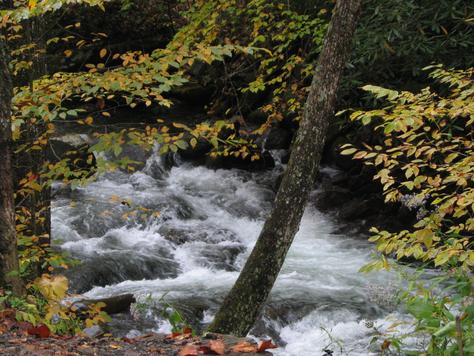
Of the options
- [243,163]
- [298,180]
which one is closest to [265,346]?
[298,180]

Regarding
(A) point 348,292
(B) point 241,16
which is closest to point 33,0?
(A) point 348,292

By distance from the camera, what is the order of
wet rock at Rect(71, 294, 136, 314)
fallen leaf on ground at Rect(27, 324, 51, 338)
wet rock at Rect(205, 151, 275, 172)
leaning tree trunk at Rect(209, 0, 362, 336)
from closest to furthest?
fallen leaf on ground at Rect(27, 324, 51, 338)
leaning tree trunk at Rect(209, 0, 362, 336)
wet rock at Rect(71, 294, 136, 314)
wet rock at Rect(205, 151, 275, 172)

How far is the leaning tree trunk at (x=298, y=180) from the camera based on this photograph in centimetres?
440

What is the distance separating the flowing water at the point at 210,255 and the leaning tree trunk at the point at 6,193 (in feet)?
5.71

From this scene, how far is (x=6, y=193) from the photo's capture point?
3.47m

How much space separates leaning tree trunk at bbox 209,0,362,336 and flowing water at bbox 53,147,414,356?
44.6 inches

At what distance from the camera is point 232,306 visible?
448 cm

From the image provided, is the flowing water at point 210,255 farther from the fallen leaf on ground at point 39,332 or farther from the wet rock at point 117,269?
the fallen leaf on ground at point 39,332

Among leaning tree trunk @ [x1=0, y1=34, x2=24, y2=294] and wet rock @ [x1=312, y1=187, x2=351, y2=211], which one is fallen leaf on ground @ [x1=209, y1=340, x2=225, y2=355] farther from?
wet rock @ [x1=312, y1=187, x2=351, y2=211]

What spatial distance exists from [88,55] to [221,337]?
15.9 meters

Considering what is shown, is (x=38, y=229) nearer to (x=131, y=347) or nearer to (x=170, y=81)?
(x=170, y=81)

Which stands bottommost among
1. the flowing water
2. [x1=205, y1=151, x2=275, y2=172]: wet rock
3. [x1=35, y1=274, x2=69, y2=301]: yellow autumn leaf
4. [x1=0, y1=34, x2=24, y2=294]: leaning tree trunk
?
the flowing water

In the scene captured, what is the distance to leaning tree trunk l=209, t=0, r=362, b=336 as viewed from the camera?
14.4ft

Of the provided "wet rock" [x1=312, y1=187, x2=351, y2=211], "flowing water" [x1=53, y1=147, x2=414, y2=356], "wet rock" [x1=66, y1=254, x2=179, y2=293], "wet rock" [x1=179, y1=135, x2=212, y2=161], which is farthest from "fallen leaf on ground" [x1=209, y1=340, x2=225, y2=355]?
"wet rock" [x1=179, y1=135, x2=212, y2=161]
